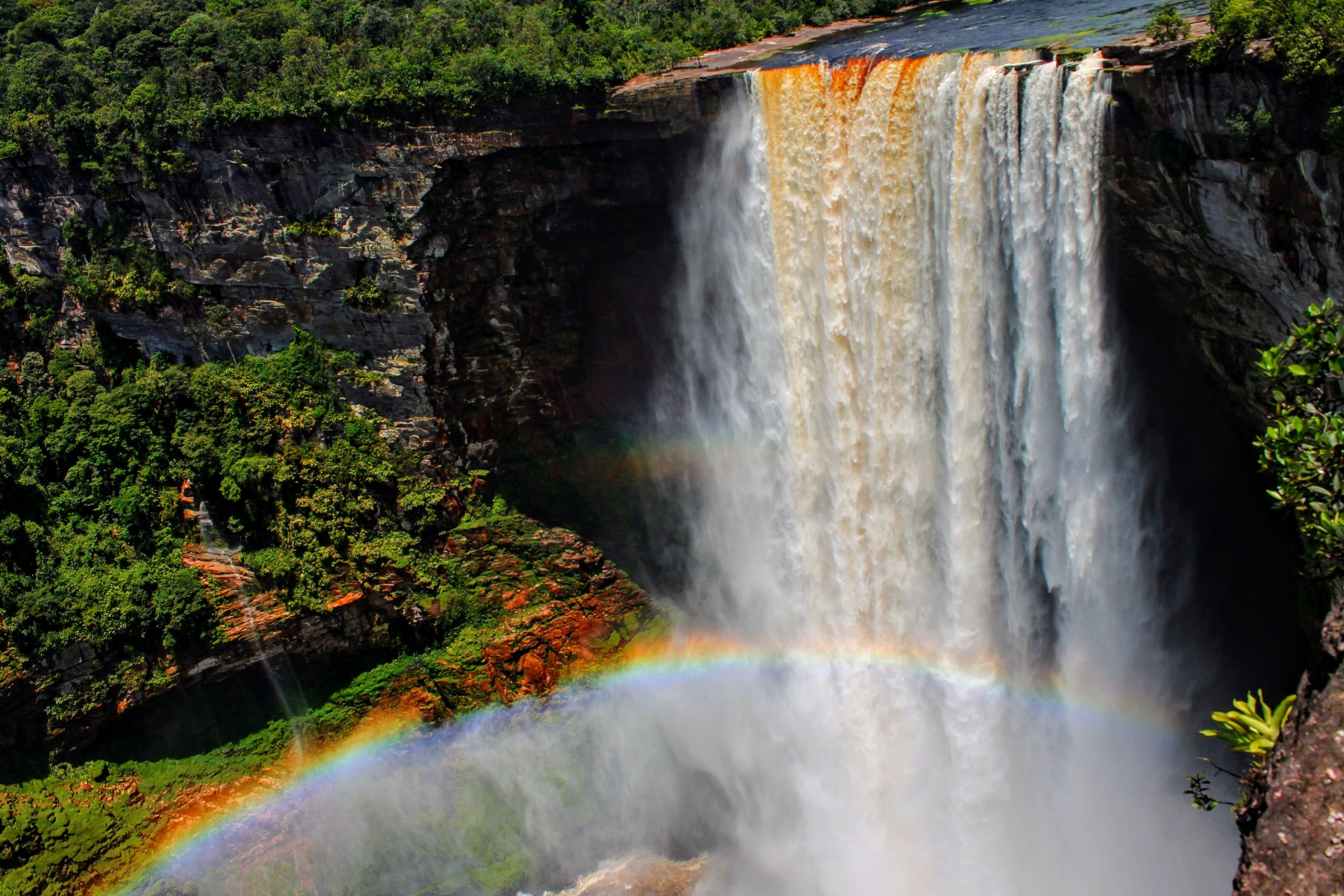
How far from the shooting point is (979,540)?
18.7m

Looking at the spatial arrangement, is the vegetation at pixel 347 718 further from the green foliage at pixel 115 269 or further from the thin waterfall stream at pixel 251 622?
the green foliage at pixel 115 269

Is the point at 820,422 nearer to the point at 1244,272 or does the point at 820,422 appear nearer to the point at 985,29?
the point at 1244,272

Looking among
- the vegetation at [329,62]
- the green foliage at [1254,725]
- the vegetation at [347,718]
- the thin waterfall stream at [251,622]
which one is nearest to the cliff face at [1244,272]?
the green foliage at [1254,725]

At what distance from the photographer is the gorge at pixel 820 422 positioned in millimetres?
15891

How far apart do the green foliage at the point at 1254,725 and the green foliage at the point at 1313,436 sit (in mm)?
1796

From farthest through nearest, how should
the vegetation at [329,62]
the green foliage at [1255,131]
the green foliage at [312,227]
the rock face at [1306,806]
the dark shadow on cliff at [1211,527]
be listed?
the green foliage at [312,227] < the vegetation at [329,62] < the dark shadow on cliff at [1211,527] < the green foliage at [1255,131] < the rock face at [1306,806]

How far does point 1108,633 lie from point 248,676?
19.1 m

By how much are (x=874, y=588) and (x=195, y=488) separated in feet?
53.2

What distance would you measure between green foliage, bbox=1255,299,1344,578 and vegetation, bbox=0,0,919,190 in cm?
1476

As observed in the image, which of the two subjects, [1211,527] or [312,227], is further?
[312,227]

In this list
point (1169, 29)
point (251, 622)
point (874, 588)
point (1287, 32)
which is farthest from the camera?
point (251, 622)

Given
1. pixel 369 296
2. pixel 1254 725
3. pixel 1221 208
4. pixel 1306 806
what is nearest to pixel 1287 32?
pixel 1221 208

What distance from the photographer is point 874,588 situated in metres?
20.6

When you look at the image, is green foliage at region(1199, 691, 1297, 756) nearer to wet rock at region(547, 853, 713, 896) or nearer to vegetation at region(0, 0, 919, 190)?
wet rock at region(547, 853, 713, 896)
